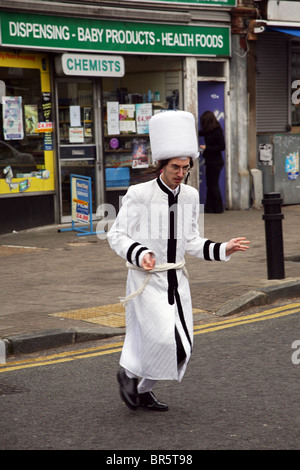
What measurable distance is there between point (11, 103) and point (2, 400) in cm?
924

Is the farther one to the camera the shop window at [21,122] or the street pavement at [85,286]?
the shop window at [21,122]

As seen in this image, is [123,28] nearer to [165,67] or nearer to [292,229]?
[165,67]

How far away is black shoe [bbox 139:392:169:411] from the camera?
5.67m

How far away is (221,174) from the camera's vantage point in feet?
59.8

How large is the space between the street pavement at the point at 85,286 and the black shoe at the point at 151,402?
6.28 ft

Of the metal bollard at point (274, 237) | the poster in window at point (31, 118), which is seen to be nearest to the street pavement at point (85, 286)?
the metal bollard at point (274, 237)

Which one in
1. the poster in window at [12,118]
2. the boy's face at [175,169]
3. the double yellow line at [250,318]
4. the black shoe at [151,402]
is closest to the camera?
the boy's face at [175,169]

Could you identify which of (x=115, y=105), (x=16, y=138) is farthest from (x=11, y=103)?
(x=115, y=105)

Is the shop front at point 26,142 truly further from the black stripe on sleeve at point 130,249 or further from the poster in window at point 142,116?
the black stripe on sleeve at point 130,249

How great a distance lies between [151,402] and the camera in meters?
5.69

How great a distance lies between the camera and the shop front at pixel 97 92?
14.8 m

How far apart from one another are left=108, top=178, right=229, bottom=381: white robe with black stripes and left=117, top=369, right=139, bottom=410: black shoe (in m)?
0.12

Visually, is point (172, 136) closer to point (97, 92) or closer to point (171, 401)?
point (171, 401)

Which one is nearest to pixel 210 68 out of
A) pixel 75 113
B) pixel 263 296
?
pixel 75 113
